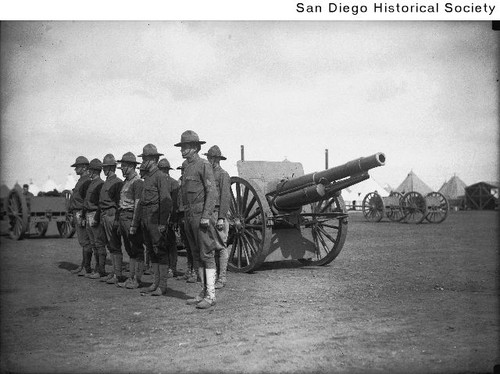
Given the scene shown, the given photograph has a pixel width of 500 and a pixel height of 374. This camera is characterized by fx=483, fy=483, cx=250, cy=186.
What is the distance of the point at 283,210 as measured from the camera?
802 centimetres

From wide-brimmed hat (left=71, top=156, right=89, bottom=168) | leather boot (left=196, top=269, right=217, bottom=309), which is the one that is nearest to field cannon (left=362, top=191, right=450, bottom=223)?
wide-brimmed hat (left=71, top=156, right=89, bottom=168)

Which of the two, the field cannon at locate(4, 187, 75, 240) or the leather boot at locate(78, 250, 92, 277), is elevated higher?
the field cannon at locate(4, 187, 75, 240)

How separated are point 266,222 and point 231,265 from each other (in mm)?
1167

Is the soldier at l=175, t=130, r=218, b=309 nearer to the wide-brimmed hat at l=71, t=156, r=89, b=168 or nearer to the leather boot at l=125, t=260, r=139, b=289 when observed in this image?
the leather boot at l=125, t=260, r=139, b=289

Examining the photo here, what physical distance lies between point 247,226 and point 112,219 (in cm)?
214

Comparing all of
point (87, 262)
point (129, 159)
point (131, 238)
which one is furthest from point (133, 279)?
point (129, 159)

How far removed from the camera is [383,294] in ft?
19.4

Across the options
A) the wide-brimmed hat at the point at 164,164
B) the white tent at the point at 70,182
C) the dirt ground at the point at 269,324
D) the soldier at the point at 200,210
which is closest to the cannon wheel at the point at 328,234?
the dirt ground at the point at 269,324

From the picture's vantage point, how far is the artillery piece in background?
7359 millimetres

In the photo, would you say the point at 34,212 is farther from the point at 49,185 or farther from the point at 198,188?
the point at 49,185

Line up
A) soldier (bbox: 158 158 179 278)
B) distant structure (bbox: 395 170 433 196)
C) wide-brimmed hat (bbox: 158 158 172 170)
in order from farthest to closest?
distant structure (bbox: 395 170 433 196), wide-brimmed hat (bbox: 158 158 172 170), soldier (bbox: 158 158 179 278)

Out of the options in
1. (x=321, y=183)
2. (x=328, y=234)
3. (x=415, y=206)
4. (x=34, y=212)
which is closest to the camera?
(x=321, y=183)

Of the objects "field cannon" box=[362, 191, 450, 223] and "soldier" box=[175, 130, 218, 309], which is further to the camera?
"field cannon" box=[362, 191, 450, 223]

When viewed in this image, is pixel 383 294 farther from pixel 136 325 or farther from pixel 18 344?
pixel 18 344
